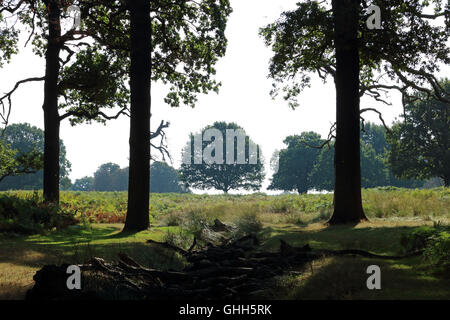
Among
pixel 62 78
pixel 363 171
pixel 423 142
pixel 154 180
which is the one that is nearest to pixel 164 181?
pixel 154 180

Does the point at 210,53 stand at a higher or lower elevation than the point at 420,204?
higher

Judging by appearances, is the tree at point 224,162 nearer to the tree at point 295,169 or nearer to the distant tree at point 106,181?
the tree at point 295,169

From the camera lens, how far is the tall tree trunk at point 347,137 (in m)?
13.8

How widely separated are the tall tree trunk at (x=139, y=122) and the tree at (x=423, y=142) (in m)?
37.5

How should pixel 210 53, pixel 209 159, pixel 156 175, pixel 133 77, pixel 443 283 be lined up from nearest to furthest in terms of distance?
pixel 443 283, pixel 133 77, pixel 210 53, pixel 209 159, pixel 156 175

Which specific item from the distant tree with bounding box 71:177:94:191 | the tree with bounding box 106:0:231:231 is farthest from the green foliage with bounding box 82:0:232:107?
the distant tree with bounding box 71:177:94:191

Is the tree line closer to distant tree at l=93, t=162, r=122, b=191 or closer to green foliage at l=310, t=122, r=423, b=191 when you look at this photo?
green foliage at l=310, t=122, r=423, b=191

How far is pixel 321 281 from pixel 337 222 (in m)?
8.99

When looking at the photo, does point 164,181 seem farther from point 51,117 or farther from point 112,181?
point 51,117

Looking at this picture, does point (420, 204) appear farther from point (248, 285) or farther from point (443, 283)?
point (248, 285)

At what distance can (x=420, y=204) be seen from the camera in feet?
52.8

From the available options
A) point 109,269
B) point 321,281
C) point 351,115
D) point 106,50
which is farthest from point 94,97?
point 321,281

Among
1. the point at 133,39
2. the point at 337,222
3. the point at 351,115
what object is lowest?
the point at 337,222

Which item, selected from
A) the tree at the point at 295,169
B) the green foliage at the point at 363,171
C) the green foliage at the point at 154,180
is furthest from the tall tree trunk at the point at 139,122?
the green foliage at the point at 154,180
